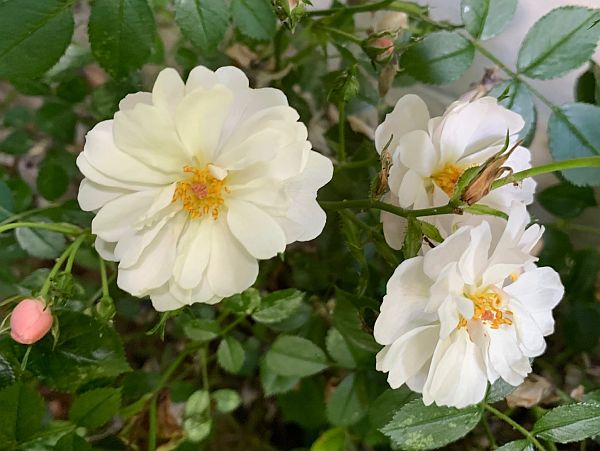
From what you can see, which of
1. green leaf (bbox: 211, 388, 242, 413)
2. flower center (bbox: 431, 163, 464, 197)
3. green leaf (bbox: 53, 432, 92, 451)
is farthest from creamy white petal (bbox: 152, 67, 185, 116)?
green leaf (bbox: 211, 388, 242, 413)

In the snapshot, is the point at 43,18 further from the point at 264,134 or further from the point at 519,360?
the point at 519,360

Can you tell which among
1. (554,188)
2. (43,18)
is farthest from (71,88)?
(554,188)

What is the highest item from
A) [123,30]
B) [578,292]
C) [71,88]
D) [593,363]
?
[123,30]

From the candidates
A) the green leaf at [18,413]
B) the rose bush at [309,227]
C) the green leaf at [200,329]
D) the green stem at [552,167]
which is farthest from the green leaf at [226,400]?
the green stem at [552,167]

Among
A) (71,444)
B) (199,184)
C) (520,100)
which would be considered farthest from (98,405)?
(520,100)

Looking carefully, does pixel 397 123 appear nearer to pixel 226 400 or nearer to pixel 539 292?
pixel 539 292

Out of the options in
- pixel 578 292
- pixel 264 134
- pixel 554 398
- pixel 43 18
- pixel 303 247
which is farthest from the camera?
pixel 303 247
